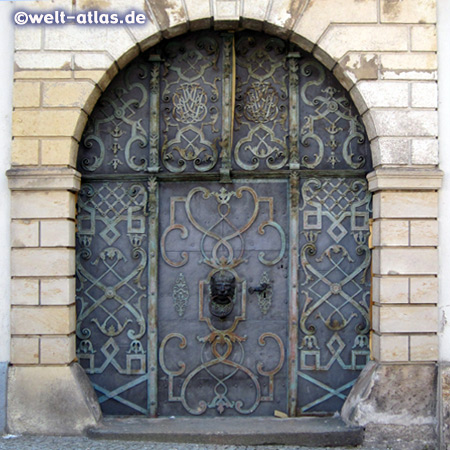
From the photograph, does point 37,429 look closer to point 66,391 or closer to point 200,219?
point 66,391

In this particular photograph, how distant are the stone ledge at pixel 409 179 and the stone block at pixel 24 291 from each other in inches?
119

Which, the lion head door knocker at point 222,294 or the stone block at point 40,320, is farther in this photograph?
the lion head door knocker at point 222,294

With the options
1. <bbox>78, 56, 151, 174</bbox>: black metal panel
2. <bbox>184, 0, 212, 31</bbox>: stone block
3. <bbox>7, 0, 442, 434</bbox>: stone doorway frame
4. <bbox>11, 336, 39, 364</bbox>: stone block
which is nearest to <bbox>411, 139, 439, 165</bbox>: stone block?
<bbox>7, 0, 442, 434</bbox>: stone doorway frame

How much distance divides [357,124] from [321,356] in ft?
6.97

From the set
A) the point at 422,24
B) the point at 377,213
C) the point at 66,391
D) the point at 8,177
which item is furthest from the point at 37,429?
the point at 422,24

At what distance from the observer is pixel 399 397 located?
195 inches


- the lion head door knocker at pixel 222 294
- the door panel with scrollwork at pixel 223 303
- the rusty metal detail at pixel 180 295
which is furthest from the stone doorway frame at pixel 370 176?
the lion head door knocker at pixel 222 294

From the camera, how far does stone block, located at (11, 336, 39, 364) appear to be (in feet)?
16.4

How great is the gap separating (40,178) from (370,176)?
9.26ft

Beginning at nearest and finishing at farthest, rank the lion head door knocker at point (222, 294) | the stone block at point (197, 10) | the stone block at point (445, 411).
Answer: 1. the stone block at point (445, 411)
2. the stone block at point (197, 10)
3. the lion head door knocker at point (222, 294)

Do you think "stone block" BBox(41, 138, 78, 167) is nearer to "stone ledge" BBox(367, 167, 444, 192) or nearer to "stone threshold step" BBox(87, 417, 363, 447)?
"stone threshold step" BBox(87, 417, 363, 447)

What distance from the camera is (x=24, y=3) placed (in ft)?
16.7

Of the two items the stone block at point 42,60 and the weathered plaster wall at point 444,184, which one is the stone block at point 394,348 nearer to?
the weathered plaster wall at point 444,184

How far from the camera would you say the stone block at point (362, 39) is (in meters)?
5.05
